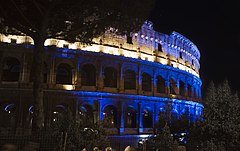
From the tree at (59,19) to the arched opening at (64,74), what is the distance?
876 centimetres

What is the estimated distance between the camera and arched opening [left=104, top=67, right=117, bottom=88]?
22442 mm

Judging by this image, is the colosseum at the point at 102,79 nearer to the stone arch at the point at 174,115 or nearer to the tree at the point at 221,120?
the stone arch at the point at 174,115

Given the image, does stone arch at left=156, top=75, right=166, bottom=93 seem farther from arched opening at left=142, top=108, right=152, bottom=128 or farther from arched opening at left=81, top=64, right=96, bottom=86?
arched opening at left=81, top=64, right=96, bottom=86

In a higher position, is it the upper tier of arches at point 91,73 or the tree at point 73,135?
the upper tier of arches at point 91,73

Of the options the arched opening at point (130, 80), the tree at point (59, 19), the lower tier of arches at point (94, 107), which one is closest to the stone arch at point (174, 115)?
the lower tier of arches at point (94, 107)

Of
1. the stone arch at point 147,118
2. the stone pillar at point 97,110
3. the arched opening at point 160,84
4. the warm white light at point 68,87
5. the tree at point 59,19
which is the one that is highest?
the tree at point 59,19

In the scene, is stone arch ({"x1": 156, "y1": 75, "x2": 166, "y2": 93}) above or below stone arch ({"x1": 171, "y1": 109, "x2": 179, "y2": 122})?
above

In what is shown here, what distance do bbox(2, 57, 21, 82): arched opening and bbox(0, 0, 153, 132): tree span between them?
8490 millimetres

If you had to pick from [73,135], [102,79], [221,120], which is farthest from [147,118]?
[73,135]

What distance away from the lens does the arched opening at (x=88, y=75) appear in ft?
71.8

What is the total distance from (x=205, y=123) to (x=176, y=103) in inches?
560

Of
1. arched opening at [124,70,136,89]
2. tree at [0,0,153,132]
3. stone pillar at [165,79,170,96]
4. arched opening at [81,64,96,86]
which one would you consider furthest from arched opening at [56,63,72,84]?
stone pillar at [165,79,170,96]

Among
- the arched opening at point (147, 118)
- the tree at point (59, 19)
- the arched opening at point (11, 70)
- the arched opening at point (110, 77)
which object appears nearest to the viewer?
the tree at point (59, 19)

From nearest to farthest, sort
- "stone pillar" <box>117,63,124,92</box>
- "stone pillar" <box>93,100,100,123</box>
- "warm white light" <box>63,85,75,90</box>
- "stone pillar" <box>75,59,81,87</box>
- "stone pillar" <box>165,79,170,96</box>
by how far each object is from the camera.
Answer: "warm white light" <box>63,85,75,90</box>, "stone pillar" <box>75,59,81,87</box>, "stone pillar" <box>93,100,100,123</box>, "stone pillar" <box>117,63,124,92</box>, "stone pillar" <box>165,79,170,96</box>
